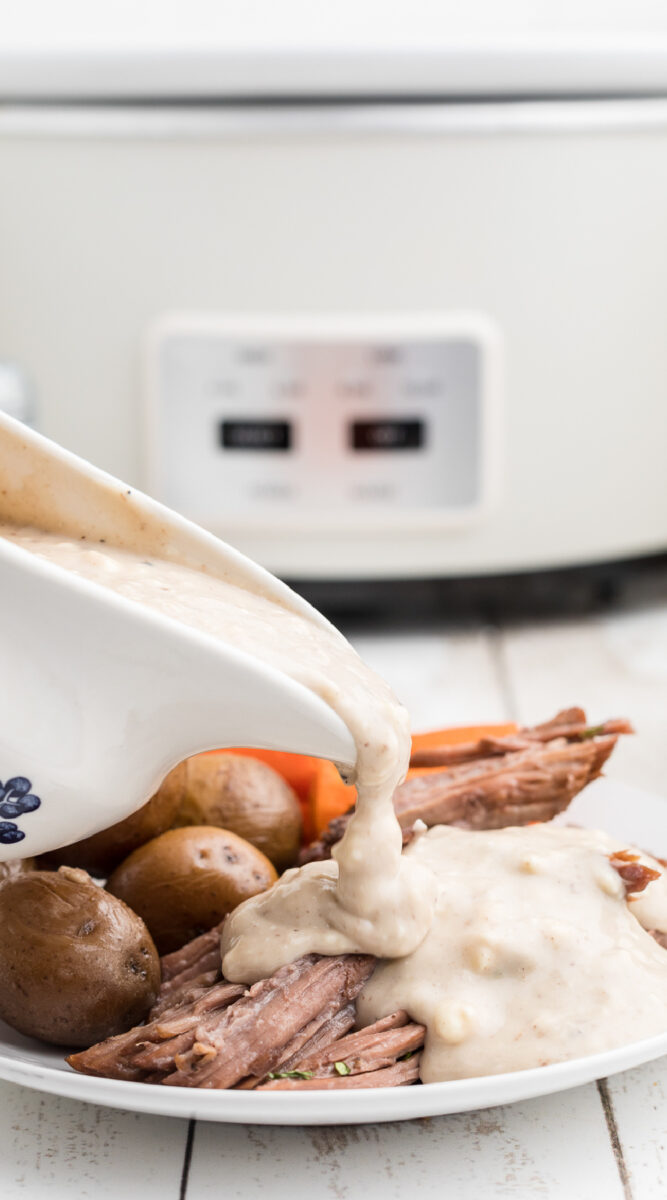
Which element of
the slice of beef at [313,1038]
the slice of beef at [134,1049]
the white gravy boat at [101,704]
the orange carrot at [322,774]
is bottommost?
the orange carrot at [322,774]

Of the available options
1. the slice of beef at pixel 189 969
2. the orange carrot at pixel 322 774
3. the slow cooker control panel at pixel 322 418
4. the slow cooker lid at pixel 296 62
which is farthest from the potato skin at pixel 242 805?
the slow cooker lid at pixel 296 62

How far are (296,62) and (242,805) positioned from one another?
0.95m

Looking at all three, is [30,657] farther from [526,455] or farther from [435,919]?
[526,455]

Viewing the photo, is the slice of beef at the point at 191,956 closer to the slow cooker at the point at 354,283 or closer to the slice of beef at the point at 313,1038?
the slice of beef at the point at 313,1038

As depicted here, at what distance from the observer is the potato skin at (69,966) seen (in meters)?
0.92

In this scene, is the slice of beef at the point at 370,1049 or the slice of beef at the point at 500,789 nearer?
the slice of beef at the point at 370,1049

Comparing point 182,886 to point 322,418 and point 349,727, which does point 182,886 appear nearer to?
point 349,727

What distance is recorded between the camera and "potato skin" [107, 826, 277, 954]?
1044 millimetres

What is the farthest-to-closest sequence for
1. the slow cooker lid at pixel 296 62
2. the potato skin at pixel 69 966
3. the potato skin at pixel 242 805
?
the slow cooker lid at pixel 296 62
the potato skin at pixel 242 805
the potato skin at pixel 69 966

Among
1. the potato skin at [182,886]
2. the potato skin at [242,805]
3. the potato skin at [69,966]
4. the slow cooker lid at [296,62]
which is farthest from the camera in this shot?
the slow cooker lid at [296,62]

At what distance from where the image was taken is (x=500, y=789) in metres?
1.14

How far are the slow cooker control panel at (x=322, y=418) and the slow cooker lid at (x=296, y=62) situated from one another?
264mm

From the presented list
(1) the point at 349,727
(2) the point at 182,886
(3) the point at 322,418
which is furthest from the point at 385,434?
(1) the point at 349,727

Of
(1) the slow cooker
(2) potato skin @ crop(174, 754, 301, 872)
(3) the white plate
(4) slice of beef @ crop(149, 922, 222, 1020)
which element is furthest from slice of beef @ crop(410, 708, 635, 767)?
(1) the slow cooker
